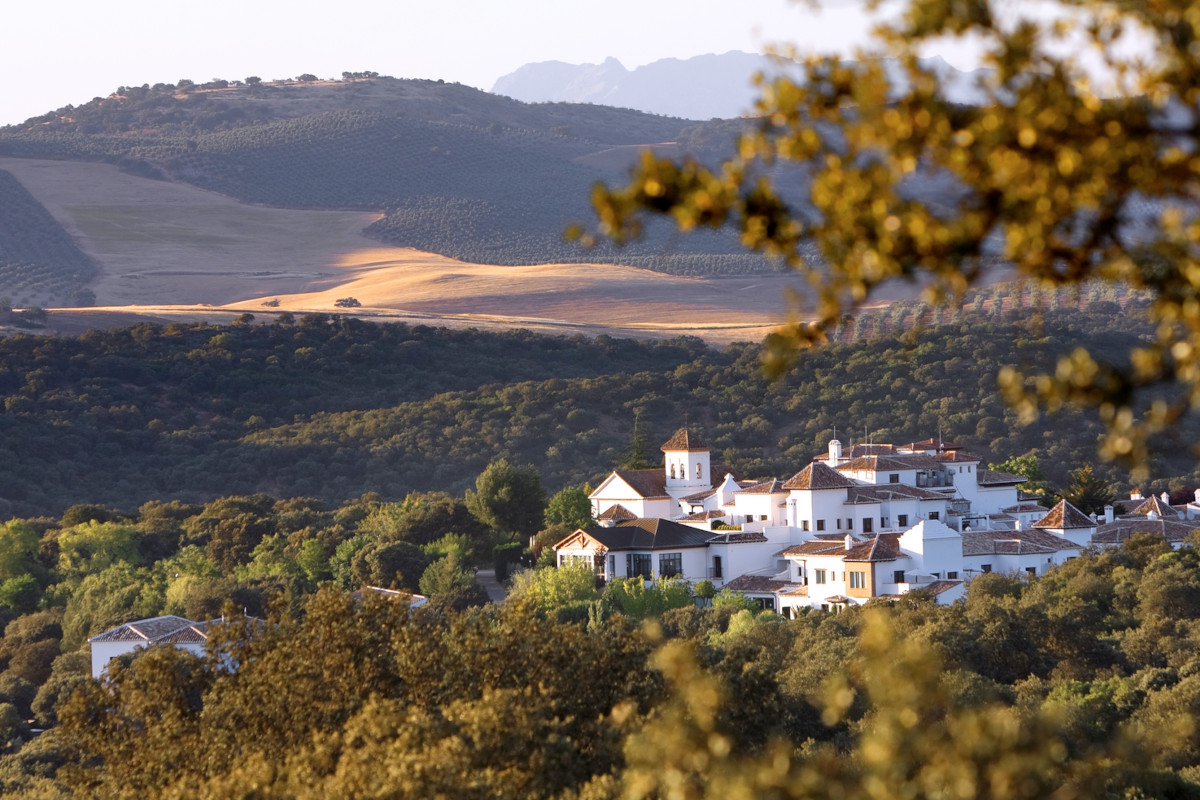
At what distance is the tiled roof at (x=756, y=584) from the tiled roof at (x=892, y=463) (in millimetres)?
8437

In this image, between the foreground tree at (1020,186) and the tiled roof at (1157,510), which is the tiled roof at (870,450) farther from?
the foreground tree at (1020,186)

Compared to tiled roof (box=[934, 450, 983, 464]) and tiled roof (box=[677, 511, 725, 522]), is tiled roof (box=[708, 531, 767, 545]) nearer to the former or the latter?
tiled roof (box=[677, 511, 725, 522])

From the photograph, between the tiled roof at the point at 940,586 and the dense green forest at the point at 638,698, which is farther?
the tiled roof at the point at 940,586

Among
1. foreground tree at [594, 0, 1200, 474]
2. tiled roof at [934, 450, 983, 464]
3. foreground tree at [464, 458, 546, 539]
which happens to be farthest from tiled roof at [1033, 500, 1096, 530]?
foreground tree at [594, 0, 1200, 474]

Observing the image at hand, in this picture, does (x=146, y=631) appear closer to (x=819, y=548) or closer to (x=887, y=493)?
(x=819, y=548)

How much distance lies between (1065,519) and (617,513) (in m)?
16.7

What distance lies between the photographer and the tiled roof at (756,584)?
1917 inches

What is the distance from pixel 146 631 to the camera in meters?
42.0

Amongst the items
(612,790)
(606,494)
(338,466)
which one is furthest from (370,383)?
(612,790)

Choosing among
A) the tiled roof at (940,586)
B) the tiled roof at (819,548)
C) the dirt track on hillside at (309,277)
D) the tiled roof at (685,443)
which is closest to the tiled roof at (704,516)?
the tiled roof at (685,443)

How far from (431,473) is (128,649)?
1598 inches

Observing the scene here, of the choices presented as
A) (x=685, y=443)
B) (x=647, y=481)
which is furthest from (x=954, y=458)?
(x=647, y=481)

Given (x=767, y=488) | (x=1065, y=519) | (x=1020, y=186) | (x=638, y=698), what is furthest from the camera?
(x=767, y=488)

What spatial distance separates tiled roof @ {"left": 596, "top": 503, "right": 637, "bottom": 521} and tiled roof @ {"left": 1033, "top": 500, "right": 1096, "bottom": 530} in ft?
49.8
